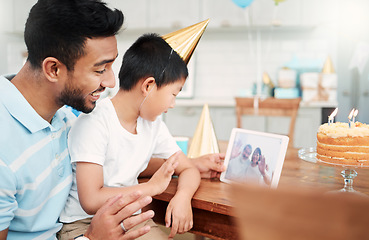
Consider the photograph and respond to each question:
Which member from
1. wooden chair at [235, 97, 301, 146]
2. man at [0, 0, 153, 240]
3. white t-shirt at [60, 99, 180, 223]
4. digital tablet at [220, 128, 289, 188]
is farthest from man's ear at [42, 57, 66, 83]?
wooden chair at [235, 97, 301, 146]

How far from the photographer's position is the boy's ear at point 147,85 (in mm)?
1109

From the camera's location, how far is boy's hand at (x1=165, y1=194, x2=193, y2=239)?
91 centimetres

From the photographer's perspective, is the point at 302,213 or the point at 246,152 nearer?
the point at 302,213

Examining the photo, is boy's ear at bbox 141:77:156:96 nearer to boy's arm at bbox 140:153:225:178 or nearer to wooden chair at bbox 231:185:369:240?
boy's arm at bbox 140:153:225:178

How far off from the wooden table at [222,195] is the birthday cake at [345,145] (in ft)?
0.25

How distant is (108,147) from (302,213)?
83 centimetres

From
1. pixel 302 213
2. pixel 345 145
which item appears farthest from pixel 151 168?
pixel 302 213

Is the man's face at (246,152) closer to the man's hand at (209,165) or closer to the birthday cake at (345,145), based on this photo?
the man's hand at (209,165)

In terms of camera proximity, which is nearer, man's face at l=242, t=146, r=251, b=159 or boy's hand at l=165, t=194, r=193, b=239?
boy's hand at l=165, t=194, r=193, b=239

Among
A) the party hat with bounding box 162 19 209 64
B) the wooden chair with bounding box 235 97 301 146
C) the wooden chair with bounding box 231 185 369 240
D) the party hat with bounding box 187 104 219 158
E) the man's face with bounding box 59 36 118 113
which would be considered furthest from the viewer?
the wooden chair with bounding box 235 97 301 146

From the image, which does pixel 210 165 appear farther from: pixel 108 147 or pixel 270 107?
pixel 270 107

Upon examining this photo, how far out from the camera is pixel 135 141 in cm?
110

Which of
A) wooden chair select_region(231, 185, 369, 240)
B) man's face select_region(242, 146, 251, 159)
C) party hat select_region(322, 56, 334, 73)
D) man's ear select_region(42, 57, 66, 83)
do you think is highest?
party hat select_region(322, 56, 334, 73)

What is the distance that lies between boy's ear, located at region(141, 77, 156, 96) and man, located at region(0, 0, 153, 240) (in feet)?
0.60
